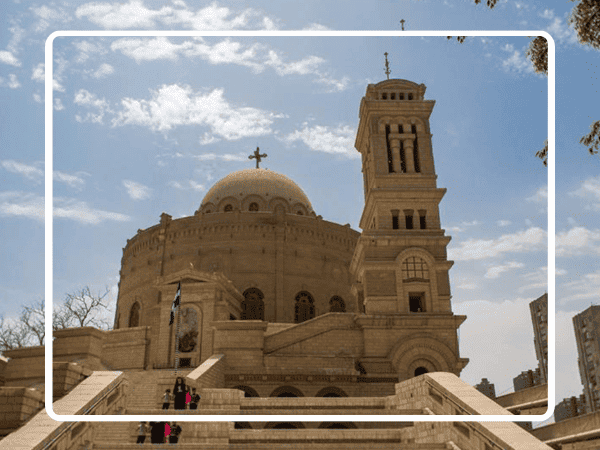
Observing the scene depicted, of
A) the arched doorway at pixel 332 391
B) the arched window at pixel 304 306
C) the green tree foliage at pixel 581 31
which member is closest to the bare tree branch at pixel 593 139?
the green tree foliage at pixel 581 31

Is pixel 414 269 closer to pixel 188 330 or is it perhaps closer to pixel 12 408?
pixel 188 330

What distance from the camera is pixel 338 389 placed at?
28.5m

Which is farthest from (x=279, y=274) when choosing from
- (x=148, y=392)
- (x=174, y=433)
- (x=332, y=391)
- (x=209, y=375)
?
(x=174, y=433)

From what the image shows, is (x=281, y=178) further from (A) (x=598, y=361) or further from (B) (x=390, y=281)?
(A) (x=598, y=361)

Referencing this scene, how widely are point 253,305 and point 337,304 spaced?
681 cm

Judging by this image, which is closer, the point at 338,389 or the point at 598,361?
the point at 338,389

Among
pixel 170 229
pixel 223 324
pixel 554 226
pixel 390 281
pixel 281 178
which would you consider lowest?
pixel 554 226

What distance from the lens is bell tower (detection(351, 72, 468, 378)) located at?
30844 mm

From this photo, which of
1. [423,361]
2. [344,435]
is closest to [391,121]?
[423,361]

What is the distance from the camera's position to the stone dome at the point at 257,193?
49656 millimetres

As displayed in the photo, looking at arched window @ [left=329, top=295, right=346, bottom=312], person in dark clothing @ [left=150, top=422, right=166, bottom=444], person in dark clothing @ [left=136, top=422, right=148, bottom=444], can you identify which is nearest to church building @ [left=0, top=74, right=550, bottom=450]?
arched window @ [left=329, top=295, right=346, bottom=312]

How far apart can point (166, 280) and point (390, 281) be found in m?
12.7

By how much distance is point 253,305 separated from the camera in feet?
144

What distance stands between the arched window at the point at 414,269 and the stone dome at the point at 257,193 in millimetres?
18689
